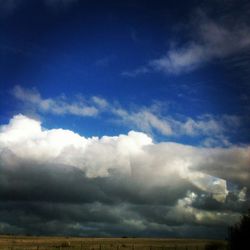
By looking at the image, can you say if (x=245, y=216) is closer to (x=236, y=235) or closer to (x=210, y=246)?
(x=236, y=235)

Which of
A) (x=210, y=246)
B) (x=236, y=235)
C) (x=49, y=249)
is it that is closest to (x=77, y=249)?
(x=49, y=249)

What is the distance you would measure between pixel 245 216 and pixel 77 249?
53.9 m

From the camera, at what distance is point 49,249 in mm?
91938

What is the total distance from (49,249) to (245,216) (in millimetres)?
55978

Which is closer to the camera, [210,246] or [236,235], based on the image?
[236,235]

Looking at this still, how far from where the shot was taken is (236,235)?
4703 centimetres

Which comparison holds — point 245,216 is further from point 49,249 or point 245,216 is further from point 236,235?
point 49,249

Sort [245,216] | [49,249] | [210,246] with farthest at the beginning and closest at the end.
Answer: [49,249] < [210,246] < [245,216]

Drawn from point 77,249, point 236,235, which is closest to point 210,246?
point 236,235

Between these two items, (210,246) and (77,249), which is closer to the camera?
(210,246)

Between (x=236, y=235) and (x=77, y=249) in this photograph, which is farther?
(x=77, y=249)

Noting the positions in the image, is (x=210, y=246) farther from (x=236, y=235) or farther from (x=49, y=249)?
(x=49, y=249)

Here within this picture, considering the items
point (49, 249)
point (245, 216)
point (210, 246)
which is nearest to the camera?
point (245, 216)

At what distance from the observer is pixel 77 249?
3647 inches
